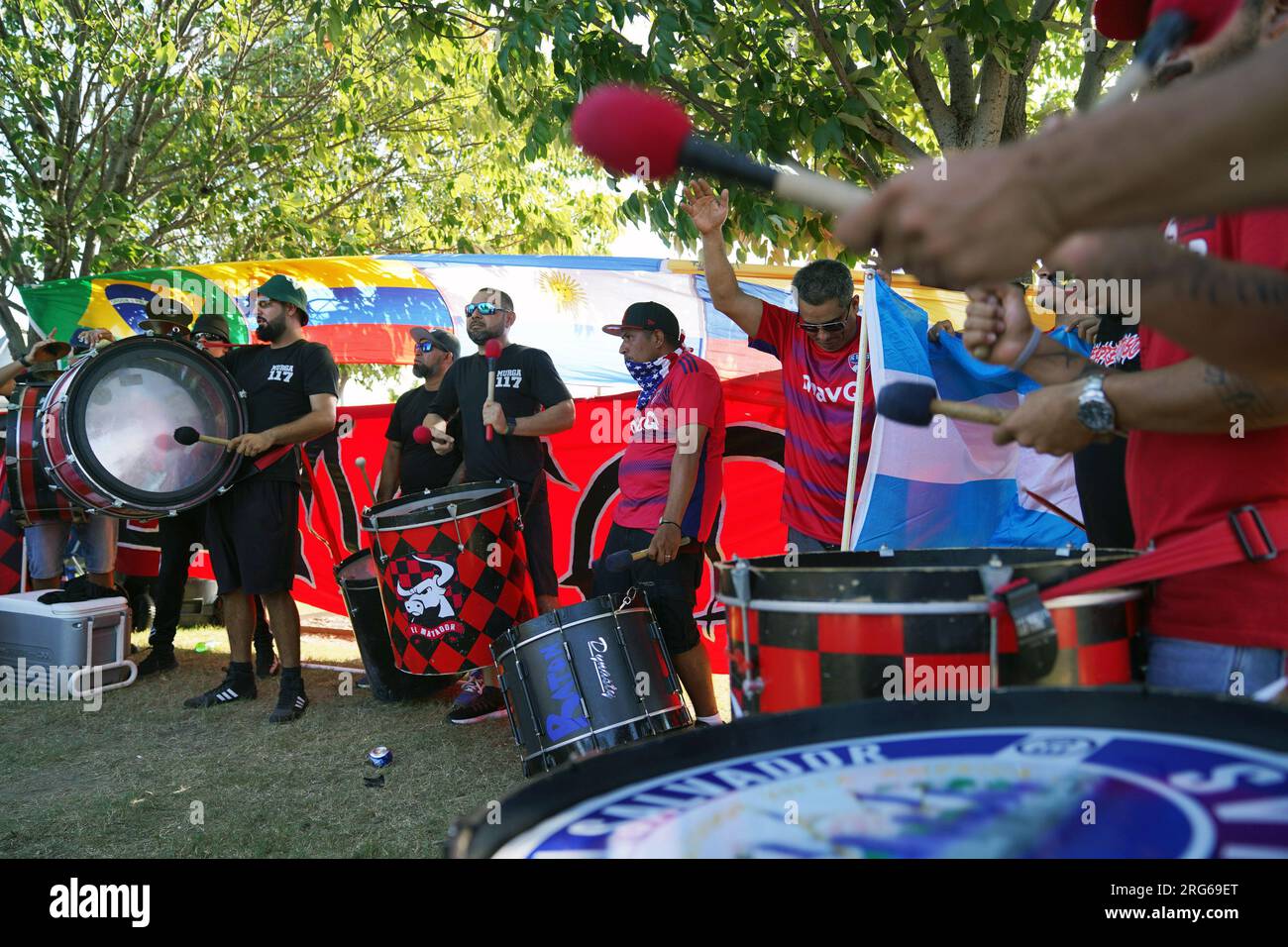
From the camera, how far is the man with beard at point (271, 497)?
549cm

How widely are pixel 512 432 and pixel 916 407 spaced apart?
149 inches

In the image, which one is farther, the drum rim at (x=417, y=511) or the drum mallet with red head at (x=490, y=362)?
the drum mallet with red head at (x=490, y=362)

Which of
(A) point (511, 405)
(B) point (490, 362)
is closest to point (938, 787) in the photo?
(A) point (511, 405)

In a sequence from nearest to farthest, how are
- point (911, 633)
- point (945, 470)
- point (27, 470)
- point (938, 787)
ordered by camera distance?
1. point (938, 787)
2. point (911, 633)
3. point (945, 470)
4. point (27, 470)

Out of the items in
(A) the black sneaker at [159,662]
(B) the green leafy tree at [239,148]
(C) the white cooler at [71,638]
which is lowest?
(A) the black sneaker at [159,662]

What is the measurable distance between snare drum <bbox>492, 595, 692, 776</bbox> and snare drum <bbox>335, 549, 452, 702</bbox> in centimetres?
168

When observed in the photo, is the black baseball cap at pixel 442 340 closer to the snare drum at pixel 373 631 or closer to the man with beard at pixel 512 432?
the man with beard at pixel 512 432

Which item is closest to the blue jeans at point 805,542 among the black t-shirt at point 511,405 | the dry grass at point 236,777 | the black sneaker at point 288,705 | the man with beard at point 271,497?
the dry grass at point 236,777

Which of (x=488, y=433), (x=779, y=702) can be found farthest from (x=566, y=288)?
(x=779, y=702)

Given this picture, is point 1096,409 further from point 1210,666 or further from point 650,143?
point 650,143

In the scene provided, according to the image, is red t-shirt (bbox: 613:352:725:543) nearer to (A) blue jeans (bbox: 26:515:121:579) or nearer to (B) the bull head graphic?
(B) the bull head graphic

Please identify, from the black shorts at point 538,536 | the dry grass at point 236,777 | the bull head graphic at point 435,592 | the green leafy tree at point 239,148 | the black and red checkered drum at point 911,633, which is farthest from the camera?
the green leafy tree at point 239,148

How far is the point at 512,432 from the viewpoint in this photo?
5.38m
